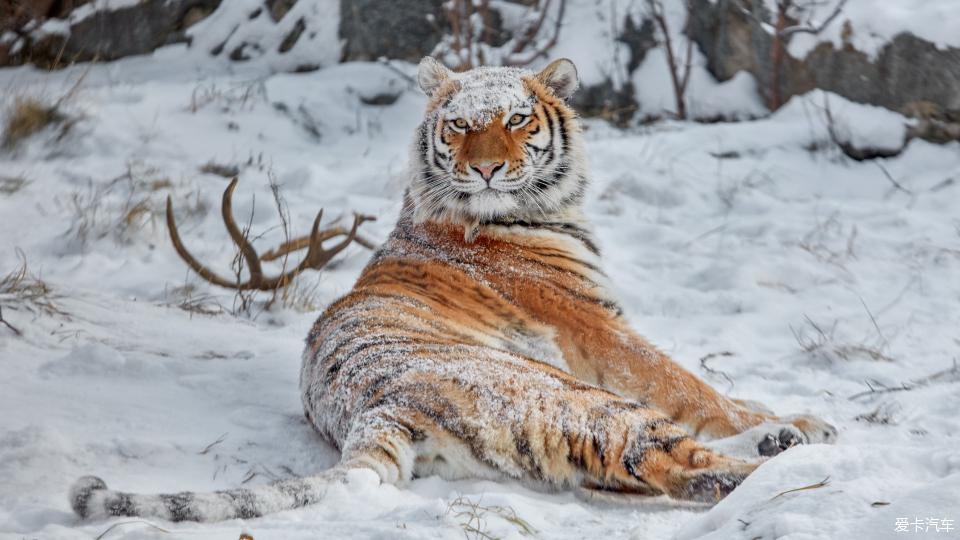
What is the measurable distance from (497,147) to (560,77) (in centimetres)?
58

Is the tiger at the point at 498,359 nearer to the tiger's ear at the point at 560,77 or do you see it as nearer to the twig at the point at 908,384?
the tiger's ear at the point at 560,77

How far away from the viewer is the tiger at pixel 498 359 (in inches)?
108

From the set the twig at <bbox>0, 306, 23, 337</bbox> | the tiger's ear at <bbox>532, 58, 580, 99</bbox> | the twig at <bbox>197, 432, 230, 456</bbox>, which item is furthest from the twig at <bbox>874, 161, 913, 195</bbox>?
the twig at <bbox>0, 306, 23, 337</bbox>

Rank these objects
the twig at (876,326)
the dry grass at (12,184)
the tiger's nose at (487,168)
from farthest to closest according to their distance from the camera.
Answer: the dry grass at (12,184) < the twig at (876,326) < the tiger's nose at (487,168)

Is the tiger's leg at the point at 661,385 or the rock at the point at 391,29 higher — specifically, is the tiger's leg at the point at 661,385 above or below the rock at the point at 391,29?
below

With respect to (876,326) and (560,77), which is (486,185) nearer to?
(560,77)

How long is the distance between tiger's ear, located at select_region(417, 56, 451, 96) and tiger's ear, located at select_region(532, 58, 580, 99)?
41cm

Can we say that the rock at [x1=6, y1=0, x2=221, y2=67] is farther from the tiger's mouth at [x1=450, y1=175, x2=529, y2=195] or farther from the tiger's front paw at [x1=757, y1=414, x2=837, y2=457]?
the tiger's front paw at [x1=757, y1=414, x2=837, y2=457]

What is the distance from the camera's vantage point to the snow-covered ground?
2.34 meters

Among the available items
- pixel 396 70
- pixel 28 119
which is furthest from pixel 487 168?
pixel 396 70

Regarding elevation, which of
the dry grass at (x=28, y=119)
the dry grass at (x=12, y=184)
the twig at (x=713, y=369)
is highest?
the dry grass at (x=28, y=119)

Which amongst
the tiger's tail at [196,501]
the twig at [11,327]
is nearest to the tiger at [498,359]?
the tiger's tail at [196,501]

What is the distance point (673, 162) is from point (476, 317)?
4.03 m

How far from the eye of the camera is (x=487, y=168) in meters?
3.96
